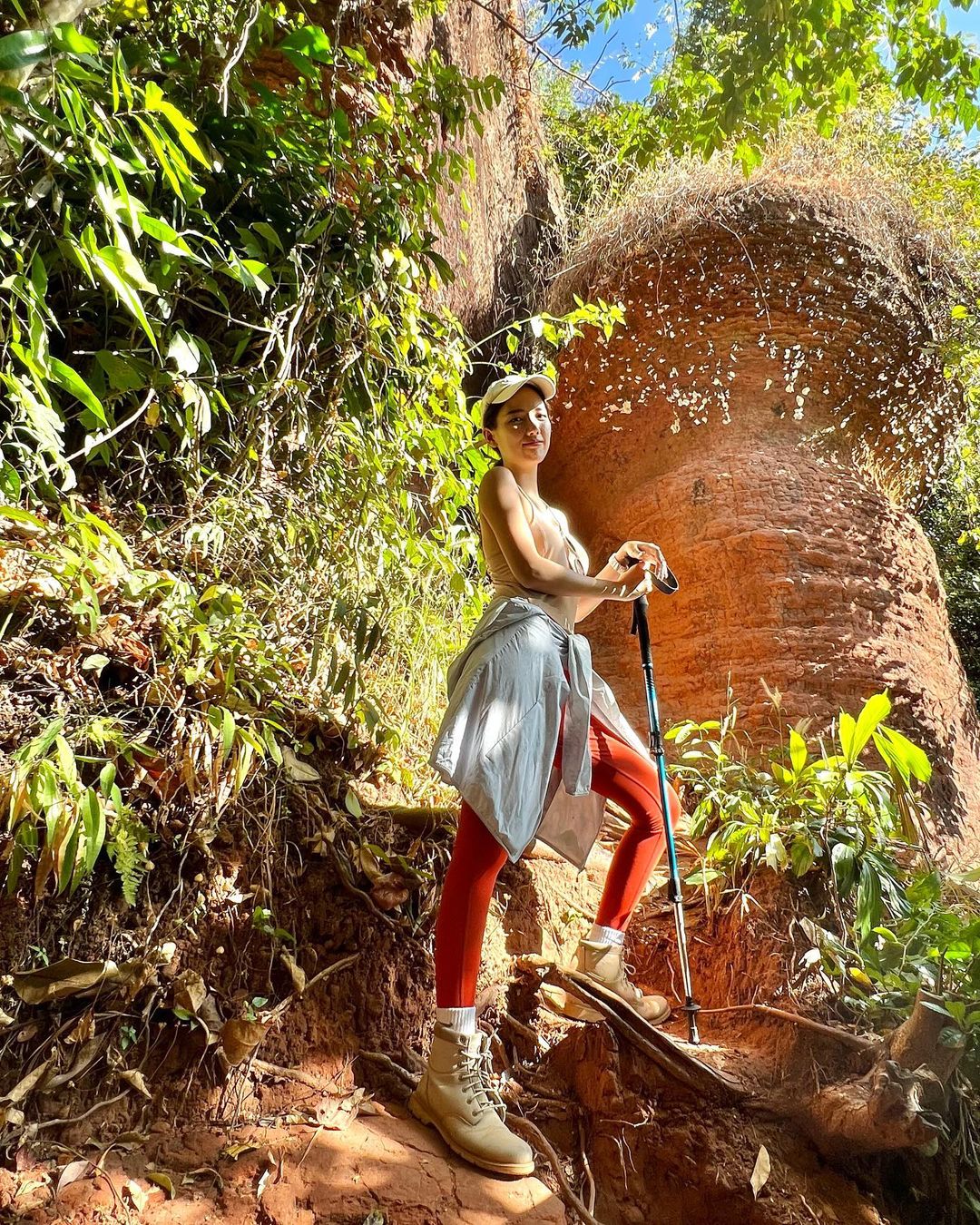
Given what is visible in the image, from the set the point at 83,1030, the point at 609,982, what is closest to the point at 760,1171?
the point at 609,982

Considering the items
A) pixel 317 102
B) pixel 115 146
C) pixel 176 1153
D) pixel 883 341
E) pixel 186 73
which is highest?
pixel 883 341

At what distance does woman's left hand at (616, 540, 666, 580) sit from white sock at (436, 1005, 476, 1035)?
1448 mm

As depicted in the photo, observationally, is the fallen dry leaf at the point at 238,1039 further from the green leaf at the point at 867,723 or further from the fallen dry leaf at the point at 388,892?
the green leaf at the point at 867,723

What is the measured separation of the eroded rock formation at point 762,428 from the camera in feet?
→ 15.7

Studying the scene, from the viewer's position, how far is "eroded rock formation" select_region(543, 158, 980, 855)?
15.7ft

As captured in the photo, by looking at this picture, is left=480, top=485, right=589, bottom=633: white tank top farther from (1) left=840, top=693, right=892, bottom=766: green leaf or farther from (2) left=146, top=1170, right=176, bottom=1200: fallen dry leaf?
(2) left=146, top=1170, right=176, bottom=1200: fallen dry leaf

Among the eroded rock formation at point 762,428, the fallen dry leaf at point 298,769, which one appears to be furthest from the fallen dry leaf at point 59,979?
the eroded rock formation at point 762,428

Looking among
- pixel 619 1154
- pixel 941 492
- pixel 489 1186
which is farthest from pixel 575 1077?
pixel 941 492

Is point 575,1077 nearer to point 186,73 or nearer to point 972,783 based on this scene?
point 972,783

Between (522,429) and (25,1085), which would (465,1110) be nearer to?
(25,1085)

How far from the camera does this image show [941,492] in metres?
6.88

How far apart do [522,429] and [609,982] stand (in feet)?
5.82

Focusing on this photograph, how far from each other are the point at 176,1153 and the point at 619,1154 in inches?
46.2

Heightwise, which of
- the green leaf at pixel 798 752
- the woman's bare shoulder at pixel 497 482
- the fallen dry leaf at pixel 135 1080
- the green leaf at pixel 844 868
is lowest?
the fallen dry leaf at pixel 135 1080
